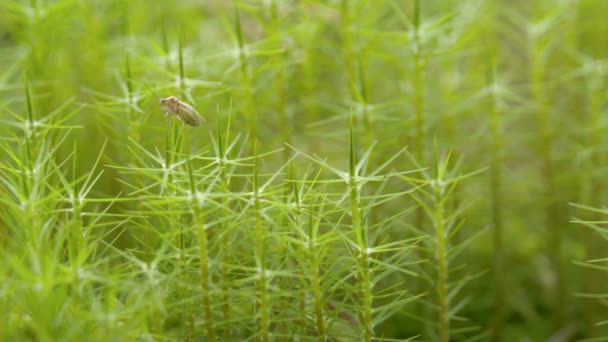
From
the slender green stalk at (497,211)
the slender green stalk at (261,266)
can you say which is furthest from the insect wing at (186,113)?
the slender green stalk at (497,211)

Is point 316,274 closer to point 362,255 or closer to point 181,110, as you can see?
point 362,255

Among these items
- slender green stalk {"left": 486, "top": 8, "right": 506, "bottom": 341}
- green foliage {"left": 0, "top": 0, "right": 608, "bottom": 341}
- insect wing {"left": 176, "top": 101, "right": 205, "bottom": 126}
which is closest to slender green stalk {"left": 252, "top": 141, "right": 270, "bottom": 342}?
green foliage {"left": 0, "top": 0, "right": 608, "bottom": 341}

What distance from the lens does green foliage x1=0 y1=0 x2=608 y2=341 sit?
2.26 feet

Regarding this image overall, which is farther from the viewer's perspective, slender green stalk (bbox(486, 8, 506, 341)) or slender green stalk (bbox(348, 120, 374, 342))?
slender green stalk (bbox(486, 8, 506, 341))

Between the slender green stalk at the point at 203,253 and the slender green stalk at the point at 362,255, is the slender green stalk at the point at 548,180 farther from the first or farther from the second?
the slender green stalk at the point at 203,253

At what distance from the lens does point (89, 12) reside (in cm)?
101

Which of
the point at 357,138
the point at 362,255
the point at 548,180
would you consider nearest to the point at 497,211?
the point at 548,180

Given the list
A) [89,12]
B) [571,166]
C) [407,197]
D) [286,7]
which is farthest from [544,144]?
[89,12]

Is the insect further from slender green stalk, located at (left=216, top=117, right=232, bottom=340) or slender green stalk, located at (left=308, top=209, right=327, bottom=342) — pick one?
slender green stalk, located at (left=308, top=209, right=327, bottom=342)

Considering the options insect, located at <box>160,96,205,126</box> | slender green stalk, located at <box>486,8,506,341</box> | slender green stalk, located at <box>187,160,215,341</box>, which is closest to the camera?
slender green stalk, located at <box>187,160,215,341</box>

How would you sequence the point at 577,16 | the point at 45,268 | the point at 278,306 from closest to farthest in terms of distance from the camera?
the point at 45,268 → the point at 278,306 → the point at 577,16

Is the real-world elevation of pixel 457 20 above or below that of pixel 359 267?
above

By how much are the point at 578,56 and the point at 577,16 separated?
0.34 ft

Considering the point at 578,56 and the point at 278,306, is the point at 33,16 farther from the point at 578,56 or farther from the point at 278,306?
the point at 578,56
